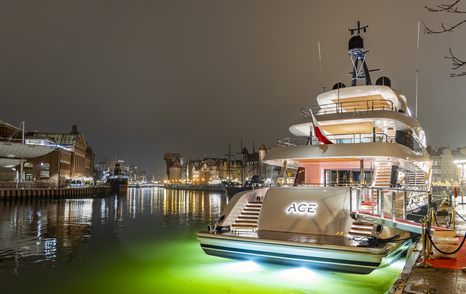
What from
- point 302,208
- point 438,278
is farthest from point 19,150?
point 438,278

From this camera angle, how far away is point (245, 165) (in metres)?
151

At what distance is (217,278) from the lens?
1139 cm

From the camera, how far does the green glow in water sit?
10629 mm

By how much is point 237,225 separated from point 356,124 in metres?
6.57

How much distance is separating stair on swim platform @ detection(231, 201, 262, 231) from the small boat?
0.04m

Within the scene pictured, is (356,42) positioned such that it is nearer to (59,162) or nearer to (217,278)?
(217,278)

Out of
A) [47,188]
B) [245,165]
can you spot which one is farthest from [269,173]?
[47,188]

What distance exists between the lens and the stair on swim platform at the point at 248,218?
13.6 meters

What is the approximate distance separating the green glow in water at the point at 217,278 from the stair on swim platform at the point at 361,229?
51.6 inches

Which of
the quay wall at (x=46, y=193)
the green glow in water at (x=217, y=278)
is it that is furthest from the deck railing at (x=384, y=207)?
the quay wall at (x=46, y=193)

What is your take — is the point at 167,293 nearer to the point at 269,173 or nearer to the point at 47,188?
the point at 47,188

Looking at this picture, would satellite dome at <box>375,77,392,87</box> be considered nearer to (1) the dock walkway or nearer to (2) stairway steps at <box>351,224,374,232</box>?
(2) stairway steps at <box>351,224,374,232</box>

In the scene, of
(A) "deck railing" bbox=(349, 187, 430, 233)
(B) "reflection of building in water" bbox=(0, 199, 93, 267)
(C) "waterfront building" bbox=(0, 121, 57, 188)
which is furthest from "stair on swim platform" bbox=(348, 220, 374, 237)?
(C) "waterfront building" bbox=(0, 121, 57, 188)

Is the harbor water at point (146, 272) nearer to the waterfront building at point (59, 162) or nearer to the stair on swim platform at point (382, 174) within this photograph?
the stair on swim platform at point (382, 174)
